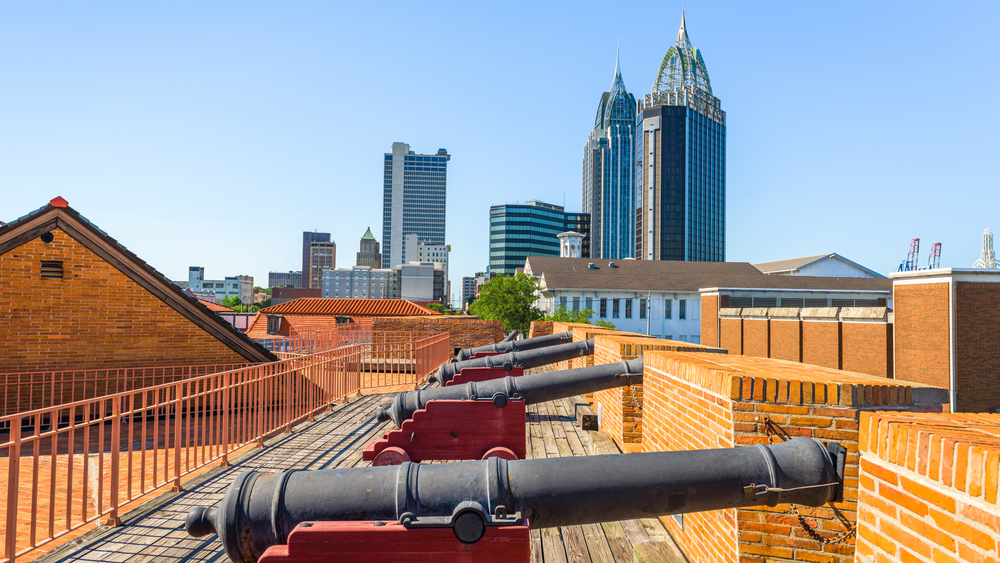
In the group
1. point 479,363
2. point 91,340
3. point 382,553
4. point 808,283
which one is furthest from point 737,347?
point 382,553

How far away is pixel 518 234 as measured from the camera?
433ft

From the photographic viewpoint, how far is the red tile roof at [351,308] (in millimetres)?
32844

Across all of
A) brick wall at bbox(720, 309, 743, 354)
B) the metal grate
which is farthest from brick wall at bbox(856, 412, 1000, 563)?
brick wall at bbox(720, 309, 743, 354)

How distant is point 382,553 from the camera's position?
2.30 metres

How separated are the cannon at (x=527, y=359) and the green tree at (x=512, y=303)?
29341 mm

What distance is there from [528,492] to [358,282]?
170m

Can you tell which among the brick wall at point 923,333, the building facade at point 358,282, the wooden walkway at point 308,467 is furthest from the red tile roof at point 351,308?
the building facade at point 358,282

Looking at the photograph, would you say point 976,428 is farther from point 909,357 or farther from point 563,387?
point 909,357

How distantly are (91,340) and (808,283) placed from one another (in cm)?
5620

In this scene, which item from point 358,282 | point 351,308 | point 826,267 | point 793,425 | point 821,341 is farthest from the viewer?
point 358,282

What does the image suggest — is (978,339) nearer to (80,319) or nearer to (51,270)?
(80,319)

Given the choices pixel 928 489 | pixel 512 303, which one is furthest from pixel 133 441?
pixel 512 303

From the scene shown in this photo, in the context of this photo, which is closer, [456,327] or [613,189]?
[456,327]

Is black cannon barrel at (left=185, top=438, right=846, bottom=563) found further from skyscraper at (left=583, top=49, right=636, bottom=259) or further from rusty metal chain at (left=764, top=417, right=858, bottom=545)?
skyscraper at (left=583, top=49, right=636, bottom=259)
